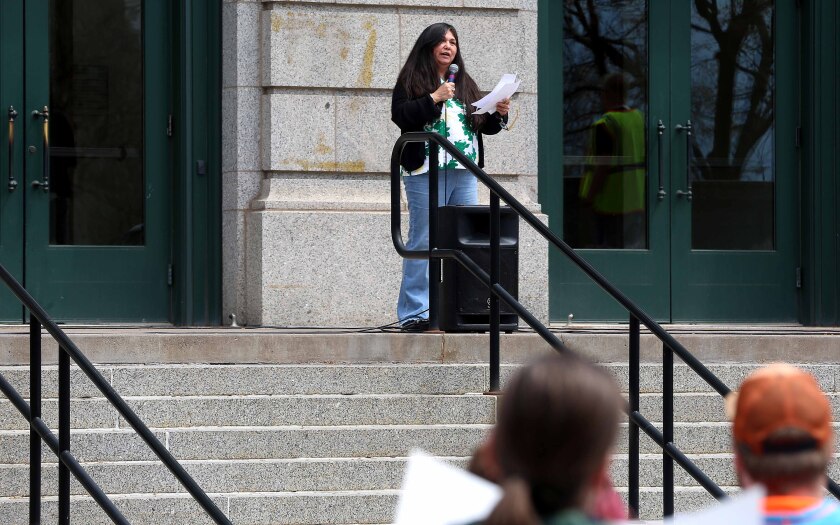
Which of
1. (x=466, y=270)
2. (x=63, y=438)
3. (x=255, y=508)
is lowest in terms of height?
(x=255, y=508)

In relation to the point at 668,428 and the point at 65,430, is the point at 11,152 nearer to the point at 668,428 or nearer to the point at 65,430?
the point at 65,430

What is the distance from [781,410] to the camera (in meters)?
2.01

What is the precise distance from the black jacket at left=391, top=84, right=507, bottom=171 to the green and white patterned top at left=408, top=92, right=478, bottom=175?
0.17 feet

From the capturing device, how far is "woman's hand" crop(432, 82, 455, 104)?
709 cm

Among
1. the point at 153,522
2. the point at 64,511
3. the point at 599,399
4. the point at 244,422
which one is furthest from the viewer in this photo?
the point at 244,422

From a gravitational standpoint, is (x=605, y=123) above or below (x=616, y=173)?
above

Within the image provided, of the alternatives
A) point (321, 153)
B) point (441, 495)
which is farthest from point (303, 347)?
point (441, 495)

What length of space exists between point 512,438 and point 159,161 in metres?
7.84

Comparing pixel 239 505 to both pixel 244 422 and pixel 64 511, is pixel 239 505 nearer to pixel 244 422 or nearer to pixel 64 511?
pixel 244 422

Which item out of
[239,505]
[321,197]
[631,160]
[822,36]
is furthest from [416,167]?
[822,36]

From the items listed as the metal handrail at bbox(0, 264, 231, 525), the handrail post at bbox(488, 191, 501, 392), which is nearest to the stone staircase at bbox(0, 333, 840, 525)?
the handrail post at bbox(488, 191, 501, 392)

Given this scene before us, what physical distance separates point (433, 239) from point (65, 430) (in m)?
2.56

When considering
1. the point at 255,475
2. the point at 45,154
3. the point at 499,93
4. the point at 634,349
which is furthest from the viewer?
the point at 45,154

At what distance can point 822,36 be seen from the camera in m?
10.0
